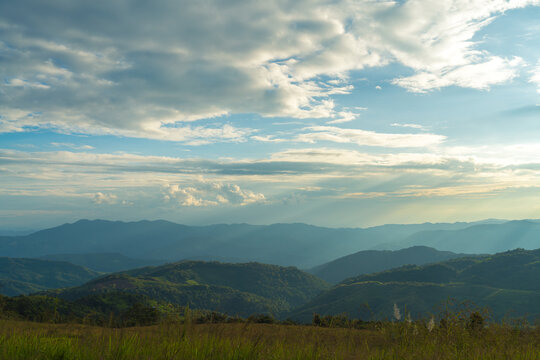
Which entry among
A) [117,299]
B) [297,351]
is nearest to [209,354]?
[297,351]

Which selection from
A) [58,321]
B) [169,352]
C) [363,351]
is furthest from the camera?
[58,321]

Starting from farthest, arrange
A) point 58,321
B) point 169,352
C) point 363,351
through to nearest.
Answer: point 58,321 → point 363,351 → point 169,352

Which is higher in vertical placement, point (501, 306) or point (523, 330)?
point (523, 330)

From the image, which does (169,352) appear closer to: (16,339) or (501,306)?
(16,339)

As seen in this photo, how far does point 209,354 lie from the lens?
17.8 ft

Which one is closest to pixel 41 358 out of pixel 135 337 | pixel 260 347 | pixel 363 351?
pixel 135 337

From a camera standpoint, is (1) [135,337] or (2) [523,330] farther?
(2) [523,330]

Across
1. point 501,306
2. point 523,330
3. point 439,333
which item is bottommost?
point 501,306

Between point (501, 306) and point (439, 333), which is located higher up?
point (439, 333)

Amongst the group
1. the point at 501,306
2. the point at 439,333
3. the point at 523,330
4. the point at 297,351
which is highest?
the point at 297,351

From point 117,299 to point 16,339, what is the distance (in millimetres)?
220114

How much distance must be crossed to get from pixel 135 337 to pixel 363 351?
170 inches

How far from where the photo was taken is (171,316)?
7195 millimetres

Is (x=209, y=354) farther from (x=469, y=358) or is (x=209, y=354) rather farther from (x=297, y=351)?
(x=469, y=358)
